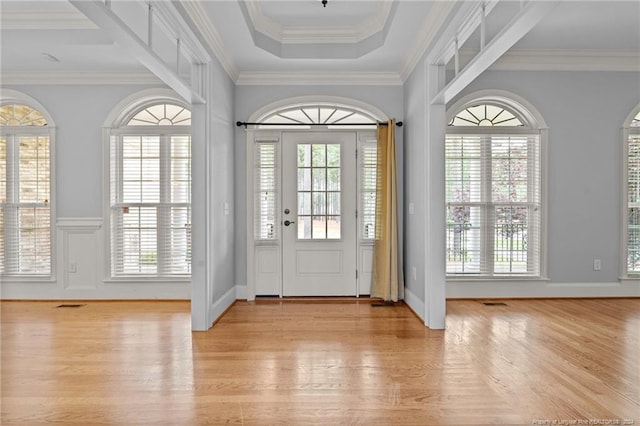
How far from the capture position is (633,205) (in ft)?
17.0

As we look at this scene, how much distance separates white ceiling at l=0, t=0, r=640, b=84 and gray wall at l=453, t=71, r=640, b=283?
0.27 meters

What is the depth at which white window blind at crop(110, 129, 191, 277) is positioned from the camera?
525 centimetres

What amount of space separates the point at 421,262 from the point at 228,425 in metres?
2.74

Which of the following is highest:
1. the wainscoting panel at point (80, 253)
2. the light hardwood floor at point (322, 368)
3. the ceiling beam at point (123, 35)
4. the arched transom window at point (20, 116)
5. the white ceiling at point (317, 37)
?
the white ceiling at point (317, 37)

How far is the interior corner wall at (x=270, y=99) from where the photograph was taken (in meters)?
5.25

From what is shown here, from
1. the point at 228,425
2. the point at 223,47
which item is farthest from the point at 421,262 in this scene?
the point at 223,47

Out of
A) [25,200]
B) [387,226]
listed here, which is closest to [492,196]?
[387,226]

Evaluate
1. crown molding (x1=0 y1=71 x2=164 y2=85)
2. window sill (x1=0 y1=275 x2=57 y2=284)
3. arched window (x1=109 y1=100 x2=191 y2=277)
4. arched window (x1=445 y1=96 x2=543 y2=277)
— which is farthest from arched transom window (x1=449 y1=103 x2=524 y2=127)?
window sill (x1=0 y1=275 x2=57 y2=284)

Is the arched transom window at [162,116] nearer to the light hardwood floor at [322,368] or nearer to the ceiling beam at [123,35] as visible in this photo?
the ceiling beam at [123,35]

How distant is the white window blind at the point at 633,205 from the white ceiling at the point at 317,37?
100cm

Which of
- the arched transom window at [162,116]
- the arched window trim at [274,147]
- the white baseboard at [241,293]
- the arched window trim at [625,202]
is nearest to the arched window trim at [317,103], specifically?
the arched window trim at [274,147]

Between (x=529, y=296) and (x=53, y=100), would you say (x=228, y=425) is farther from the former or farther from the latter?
(x=53, y=100)

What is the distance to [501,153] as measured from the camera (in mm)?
5234

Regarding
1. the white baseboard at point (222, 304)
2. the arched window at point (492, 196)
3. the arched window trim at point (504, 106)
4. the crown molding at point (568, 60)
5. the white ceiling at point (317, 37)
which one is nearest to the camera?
the white ceiling at point (317, 37)
